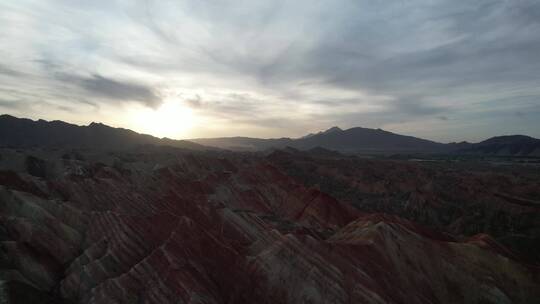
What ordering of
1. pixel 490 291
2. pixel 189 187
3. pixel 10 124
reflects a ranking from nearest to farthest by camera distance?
pixel 490 291
pixel 189 187
pixel 10 124

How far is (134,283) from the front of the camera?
28.5m

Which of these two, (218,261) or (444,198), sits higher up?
(218,261)

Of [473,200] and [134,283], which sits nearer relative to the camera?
[134,283]

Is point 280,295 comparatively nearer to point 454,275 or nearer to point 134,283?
Result: point 134,283

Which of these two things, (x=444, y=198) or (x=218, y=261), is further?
(x=444, y=198)

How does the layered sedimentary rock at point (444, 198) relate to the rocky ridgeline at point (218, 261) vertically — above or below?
below

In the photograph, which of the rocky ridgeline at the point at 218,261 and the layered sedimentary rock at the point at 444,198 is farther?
the layered sedimentary rock at the point at 444,198

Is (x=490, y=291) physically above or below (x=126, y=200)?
below

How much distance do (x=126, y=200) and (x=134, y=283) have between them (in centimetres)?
1847

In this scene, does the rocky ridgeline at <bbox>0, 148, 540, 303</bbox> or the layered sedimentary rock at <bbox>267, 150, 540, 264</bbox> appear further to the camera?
the layered sedimentary rock at <bbox>267, 150, 540, 264</bbox>

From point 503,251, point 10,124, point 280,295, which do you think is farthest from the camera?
point 10,124

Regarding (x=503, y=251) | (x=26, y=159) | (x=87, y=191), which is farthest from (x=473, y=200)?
(x=26, y=159)

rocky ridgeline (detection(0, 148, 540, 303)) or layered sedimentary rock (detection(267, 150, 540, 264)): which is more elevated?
rocky ridgeline (detection(0, 148, 540, 303))

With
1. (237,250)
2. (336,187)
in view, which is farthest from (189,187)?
(336,187)
